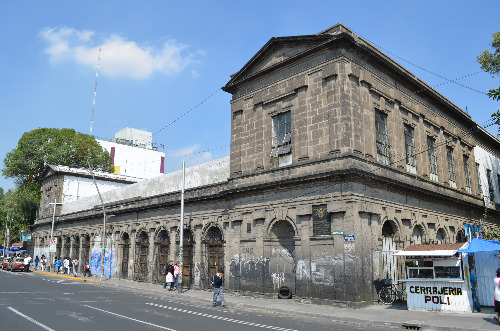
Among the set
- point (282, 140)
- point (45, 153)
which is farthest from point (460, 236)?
point (45, 153)

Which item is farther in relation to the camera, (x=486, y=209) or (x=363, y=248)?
(x=486, y=209)

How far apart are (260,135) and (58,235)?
36.4 meters

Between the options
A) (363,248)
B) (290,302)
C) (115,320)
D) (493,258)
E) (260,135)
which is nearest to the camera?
(115,320)

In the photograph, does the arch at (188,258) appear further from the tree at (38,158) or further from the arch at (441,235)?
the tree at (38,158)

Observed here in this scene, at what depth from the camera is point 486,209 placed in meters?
30.4

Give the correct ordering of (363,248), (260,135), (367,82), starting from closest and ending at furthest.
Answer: (363,248) < (367,82) < (260,135)

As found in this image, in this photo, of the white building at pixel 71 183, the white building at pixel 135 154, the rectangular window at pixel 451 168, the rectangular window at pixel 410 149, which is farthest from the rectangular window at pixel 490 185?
the white building at pixel 135 154

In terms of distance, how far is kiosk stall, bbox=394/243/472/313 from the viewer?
48.7 feet

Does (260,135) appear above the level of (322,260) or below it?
above

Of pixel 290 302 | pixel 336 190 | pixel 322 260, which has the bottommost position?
pixel 290 302

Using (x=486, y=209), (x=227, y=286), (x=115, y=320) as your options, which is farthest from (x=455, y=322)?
(x=486, y=209)

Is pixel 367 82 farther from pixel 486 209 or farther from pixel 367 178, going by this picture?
pixel 486 209

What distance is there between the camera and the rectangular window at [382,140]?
21.1 meters

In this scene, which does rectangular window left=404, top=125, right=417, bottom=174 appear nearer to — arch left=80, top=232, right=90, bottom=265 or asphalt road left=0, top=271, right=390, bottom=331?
asphalt road left=0, top=271, right=390, bottom=331
